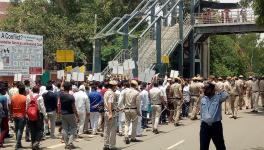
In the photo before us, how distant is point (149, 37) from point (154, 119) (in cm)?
2100

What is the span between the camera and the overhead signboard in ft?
69.2

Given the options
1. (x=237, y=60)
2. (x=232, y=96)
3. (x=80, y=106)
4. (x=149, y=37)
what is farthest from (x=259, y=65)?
(x=80, y=106)

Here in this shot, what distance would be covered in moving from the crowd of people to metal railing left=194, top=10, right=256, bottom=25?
1717 centimetres

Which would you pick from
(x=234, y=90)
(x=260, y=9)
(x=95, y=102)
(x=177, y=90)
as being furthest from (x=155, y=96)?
(x=234, y=90)

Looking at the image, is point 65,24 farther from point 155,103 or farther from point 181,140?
point 181,140

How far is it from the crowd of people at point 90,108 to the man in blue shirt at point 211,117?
20 cm

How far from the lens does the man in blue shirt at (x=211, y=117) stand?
10.0m

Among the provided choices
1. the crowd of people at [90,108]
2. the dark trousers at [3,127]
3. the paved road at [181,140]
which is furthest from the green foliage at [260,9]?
the dark trousers at [3,127]

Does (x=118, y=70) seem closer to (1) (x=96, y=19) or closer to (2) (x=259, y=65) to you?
(1) (x=96, y=19)

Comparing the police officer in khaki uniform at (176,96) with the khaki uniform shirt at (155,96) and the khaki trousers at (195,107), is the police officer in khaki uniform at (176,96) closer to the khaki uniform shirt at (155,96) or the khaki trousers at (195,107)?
the khaki trousers at (195,107)

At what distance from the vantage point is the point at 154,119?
1775 cm

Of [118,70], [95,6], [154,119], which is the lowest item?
[154,119]

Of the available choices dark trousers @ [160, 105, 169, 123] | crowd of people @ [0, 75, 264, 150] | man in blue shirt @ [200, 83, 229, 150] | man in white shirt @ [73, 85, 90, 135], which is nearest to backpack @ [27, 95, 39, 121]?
crowd of people @ [0, 75, 264, 150]

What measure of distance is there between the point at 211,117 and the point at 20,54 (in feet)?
44.1
